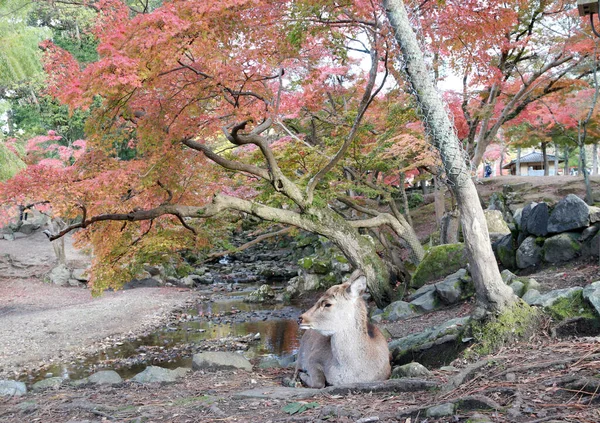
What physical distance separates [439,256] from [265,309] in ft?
21.1

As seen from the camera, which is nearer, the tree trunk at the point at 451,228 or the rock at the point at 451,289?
the rock at the point at 451,289

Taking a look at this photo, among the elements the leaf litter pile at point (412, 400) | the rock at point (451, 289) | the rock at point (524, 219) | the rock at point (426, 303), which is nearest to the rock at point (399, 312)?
the rock at point (426, 303)

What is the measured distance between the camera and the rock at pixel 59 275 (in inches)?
821

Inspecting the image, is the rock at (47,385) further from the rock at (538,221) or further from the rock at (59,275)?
the rock at (59,275)

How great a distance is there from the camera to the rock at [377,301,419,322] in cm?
960

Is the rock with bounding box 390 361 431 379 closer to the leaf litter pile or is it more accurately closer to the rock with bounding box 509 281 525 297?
the leaf litter pile

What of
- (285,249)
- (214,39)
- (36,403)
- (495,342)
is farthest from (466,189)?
(285,249)

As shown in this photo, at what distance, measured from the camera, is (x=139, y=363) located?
33.7 feet

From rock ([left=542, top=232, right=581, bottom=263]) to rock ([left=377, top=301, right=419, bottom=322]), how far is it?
2.59 meters

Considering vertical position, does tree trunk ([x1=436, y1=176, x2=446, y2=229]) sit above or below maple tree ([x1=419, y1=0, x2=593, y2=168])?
below

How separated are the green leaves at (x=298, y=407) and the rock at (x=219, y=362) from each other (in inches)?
124

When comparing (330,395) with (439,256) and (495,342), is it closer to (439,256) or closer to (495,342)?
(495,342)

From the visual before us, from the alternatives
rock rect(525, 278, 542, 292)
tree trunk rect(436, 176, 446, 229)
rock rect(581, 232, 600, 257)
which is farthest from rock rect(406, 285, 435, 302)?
tree trunk rect(436, 176, 446, 229)

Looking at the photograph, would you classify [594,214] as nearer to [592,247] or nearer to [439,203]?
[592,247]
